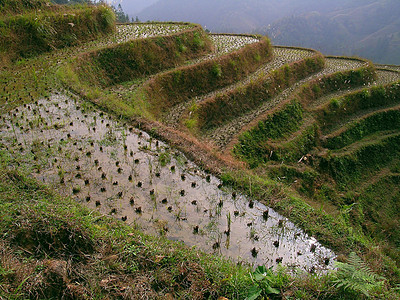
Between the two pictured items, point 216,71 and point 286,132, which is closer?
point 286,132

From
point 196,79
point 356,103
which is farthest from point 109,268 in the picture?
point 356,103

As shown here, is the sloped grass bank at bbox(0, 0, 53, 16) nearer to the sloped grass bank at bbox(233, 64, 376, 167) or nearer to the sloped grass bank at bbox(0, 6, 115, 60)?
the sloped grass bank at bbox(0, 6, 115, 60)

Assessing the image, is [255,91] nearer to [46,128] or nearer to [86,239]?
[46,128]

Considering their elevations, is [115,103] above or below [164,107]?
above

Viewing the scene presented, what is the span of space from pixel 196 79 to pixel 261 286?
10.2 m

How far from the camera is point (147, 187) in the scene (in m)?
5.47

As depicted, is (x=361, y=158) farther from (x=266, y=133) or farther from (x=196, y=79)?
(x=196, y=79)

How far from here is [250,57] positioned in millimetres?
15484

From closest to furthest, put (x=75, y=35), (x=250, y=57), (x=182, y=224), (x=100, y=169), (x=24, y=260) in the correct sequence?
(x=24, y=260) < (x=182, y=224) < (x=100, y=169) < (x=75, y=35) < (x=250, y=57)

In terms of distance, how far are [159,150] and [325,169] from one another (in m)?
7.27

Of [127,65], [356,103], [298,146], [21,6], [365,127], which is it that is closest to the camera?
[298,146]

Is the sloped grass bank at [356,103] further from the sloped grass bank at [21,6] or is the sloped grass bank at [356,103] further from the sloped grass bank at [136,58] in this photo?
the sloped grass bank at [21,6]

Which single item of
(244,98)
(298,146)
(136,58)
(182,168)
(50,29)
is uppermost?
(50,29)

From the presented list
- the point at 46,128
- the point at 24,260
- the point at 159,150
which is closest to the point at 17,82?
the point at 46,128
